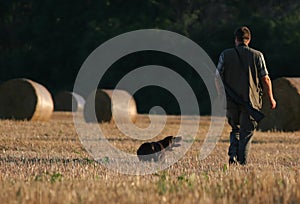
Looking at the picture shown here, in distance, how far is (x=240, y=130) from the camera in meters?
8.88

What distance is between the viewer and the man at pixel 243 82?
8.82 m

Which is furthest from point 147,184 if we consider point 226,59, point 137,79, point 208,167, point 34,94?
point 137,79

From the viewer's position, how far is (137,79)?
3588 centimetres

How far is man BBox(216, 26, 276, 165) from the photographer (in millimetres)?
8820

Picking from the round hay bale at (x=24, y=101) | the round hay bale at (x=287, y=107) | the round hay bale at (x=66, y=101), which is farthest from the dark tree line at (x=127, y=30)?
the round hay bale at (x=287, y=107)

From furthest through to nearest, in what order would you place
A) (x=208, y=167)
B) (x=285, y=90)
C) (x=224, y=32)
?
1. (x=224, y=32)
2. (x=285, y=90)
3. (x=208, y=167)

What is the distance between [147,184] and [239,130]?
3.16 m

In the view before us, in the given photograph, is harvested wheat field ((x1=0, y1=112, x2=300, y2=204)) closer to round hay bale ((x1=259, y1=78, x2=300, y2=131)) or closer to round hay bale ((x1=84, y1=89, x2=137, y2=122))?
round hay bale ((x1=259, y1=78, x2=300, y2=131))

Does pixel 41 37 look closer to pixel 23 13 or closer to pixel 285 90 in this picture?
pixel 23 13

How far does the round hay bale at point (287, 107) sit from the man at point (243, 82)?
8955 mm

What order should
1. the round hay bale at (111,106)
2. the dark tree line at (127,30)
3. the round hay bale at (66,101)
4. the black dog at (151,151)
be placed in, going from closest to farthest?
the black dog at (151,151) < the round hay bale at (111,106) < the round hay bale at (66,101) < the dark tree line at (127,30)

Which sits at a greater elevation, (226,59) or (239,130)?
(226,59)

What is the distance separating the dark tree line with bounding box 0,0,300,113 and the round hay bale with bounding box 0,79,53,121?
12.9 meters

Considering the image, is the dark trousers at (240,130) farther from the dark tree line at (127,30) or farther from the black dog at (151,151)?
the dark tree line at (127,30)
